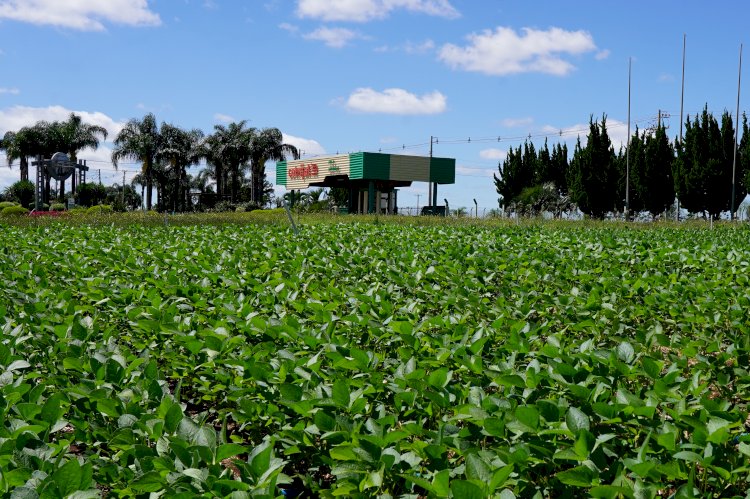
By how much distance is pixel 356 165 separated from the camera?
43406mm

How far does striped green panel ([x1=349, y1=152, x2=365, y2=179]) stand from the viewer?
1687 inches

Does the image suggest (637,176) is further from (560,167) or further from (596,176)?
(560,167)

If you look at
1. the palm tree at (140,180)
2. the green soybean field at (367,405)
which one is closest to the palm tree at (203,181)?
the palm tree at (140,180)

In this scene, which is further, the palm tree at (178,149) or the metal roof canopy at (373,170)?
the palm tree at (178,149)

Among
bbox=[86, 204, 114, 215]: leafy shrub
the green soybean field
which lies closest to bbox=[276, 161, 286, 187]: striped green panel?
bbox=[86, 204, 114, 215]: leafy shrub

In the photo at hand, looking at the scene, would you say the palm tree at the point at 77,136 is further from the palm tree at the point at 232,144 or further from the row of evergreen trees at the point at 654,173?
the row of evergreen trees at the point at 654,173

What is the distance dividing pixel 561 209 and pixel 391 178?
17.3m

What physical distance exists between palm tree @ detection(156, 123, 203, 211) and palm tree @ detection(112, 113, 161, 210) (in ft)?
2.41

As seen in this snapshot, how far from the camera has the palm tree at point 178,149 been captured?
60906 millimetres

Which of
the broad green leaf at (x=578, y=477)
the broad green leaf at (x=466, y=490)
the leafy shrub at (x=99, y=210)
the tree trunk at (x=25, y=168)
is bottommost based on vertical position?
the broad green leaf at (x=578, y=477)

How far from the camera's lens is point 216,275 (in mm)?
6605

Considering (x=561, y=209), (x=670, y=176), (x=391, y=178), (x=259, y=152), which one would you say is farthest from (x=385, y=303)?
(x=259, y=152)

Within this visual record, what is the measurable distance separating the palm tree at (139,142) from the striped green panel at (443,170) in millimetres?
27067

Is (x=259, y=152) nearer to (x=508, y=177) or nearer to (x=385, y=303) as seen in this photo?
(x=508, y=177)
